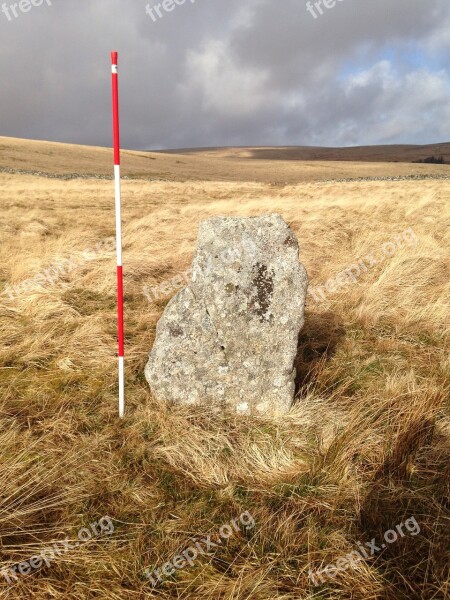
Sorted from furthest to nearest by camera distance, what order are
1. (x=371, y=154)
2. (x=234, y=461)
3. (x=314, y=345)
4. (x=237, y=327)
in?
(x=371, y=154) → (x=314, y=345) → (x=237, y=327) → (x=234, y=461)

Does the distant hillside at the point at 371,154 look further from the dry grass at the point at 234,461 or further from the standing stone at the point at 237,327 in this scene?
the standing stone at the point at 237,327

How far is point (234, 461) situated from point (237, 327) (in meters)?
1.10

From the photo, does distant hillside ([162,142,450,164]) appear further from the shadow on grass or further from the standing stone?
the standing stone

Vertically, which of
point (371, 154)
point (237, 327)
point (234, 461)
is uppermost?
point (371, 154)

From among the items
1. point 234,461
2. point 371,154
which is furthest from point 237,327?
point 371,154

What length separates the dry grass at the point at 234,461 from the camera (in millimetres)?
2021

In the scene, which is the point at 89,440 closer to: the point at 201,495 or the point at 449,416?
the point at 201,495

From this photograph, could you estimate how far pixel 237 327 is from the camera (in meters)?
3.40

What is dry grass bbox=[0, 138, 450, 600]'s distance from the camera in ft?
6.63

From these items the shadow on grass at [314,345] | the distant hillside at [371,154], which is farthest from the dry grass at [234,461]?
the distant hillside at [371,154]

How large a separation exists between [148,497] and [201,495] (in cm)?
34

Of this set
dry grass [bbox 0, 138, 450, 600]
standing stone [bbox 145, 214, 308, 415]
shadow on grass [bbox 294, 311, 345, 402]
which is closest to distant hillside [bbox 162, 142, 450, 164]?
shadow on grass [bbox 294, 311, 345, 402]

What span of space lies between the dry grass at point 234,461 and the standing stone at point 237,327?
0.22 meters

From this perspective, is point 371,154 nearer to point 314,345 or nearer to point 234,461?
point 314,345
